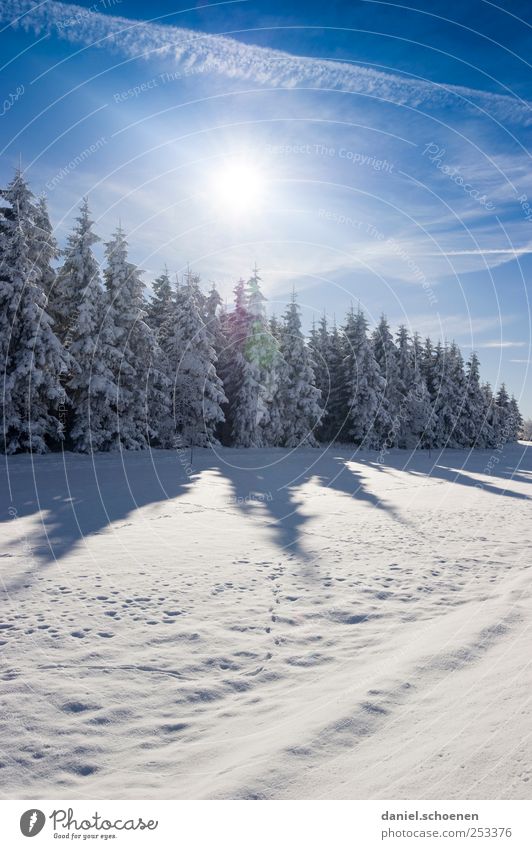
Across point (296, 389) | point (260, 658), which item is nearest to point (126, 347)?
point (296, 389)

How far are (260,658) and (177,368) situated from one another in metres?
29.8

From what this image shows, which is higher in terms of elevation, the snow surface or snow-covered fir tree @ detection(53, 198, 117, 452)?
snow-covered fir tree @ detection(53, 198, 117, 452)

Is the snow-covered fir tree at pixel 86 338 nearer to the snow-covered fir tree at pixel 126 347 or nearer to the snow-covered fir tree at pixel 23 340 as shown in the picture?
the snow-covered fir tree at pixel 126 347

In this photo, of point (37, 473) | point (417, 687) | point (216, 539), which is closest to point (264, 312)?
point (37, 473)

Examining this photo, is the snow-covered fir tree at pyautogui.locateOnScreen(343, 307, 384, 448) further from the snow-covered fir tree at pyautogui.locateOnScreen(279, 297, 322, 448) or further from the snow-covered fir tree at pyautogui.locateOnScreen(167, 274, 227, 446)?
the snow-covered fir tree at pyautogui.locateOnScreen(167, 274, 227, 446)

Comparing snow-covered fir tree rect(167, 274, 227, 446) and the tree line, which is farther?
snow-covered fir tree rect(167, 274, 227, 446)

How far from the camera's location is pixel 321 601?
696 centimetres

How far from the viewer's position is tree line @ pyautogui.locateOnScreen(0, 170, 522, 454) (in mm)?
23172

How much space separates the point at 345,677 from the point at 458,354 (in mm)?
51374

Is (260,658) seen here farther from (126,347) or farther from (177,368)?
(177,368)

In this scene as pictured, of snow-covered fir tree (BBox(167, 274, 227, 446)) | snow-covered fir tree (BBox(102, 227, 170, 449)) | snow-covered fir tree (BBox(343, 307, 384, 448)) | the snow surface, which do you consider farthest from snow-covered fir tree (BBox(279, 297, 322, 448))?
the snow surface

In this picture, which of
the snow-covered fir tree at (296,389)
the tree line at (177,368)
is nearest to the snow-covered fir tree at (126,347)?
the tree line at (177,368)

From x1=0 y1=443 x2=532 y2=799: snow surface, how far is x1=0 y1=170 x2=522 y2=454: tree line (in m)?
14.2

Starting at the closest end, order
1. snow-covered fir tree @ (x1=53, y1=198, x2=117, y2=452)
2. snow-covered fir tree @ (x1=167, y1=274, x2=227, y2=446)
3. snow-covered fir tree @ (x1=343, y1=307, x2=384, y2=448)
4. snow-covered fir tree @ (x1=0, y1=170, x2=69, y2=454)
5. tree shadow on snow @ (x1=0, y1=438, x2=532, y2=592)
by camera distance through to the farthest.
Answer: tree shadow on snow @ (x1=0, y1=438, x2=532, y2=592) < snow-covered fir tree @ (x1=0, y1=170, x2=69, y2=454) < snow-covered fir tree @ (x1=53, y1=198, x2=117, y2=452) < snow-covered fir tree @ (x1=167, y1=274, x2=227, y2=446) < snow-covered fir tree @ (x1=343, y1=307, x2=384, y2=448)
